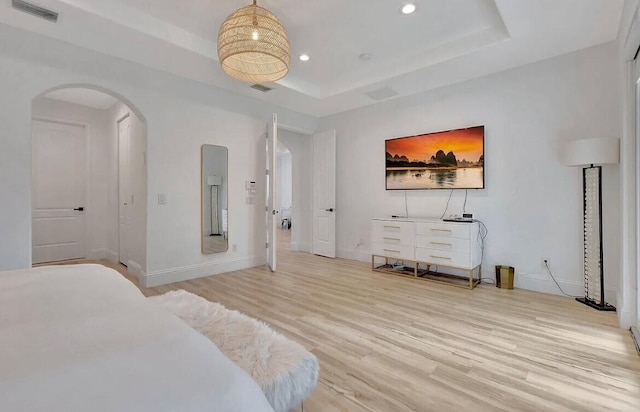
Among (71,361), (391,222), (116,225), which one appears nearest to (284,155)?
(116,225)

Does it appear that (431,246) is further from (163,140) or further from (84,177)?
(84,177)

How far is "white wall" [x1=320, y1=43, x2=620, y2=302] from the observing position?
3.15 meters

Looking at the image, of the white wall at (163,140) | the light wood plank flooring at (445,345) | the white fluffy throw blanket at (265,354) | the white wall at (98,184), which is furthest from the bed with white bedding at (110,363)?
the white wall at (98,184)

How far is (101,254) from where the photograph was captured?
543 cm

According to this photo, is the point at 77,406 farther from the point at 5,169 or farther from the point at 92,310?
the point at 5,169

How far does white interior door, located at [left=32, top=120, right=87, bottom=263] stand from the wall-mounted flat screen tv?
530 cm

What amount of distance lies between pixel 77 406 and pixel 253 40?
91.2 inches

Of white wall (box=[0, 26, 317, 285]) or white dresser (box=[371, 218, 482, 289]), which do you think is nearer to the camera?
white wall (box=[0, 26, 317, 285])

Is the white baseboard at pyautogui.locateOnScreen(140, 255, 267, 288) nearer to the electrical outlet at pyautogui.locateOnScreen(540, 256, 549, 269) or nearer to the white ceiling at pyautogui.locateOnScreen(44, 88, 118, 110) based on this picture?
the white ceiling at pyautogui.locateOnScreen(44, 88, 118, 110)

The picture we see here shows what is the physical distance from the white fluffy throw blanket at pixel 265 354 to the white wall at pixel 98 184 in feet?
15.0

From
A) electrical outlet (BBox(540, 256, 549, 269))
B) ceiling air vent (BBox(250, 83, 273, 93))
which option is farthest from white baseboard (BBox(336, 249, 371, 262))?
ceiling air vent (BBox(250, 83, 273, 93))

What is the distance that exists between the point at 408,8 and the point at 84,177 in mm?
5721

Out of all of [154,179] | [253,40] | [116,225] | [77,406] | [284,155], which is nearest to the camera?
[77,406]

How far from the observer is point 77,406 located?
65cm
